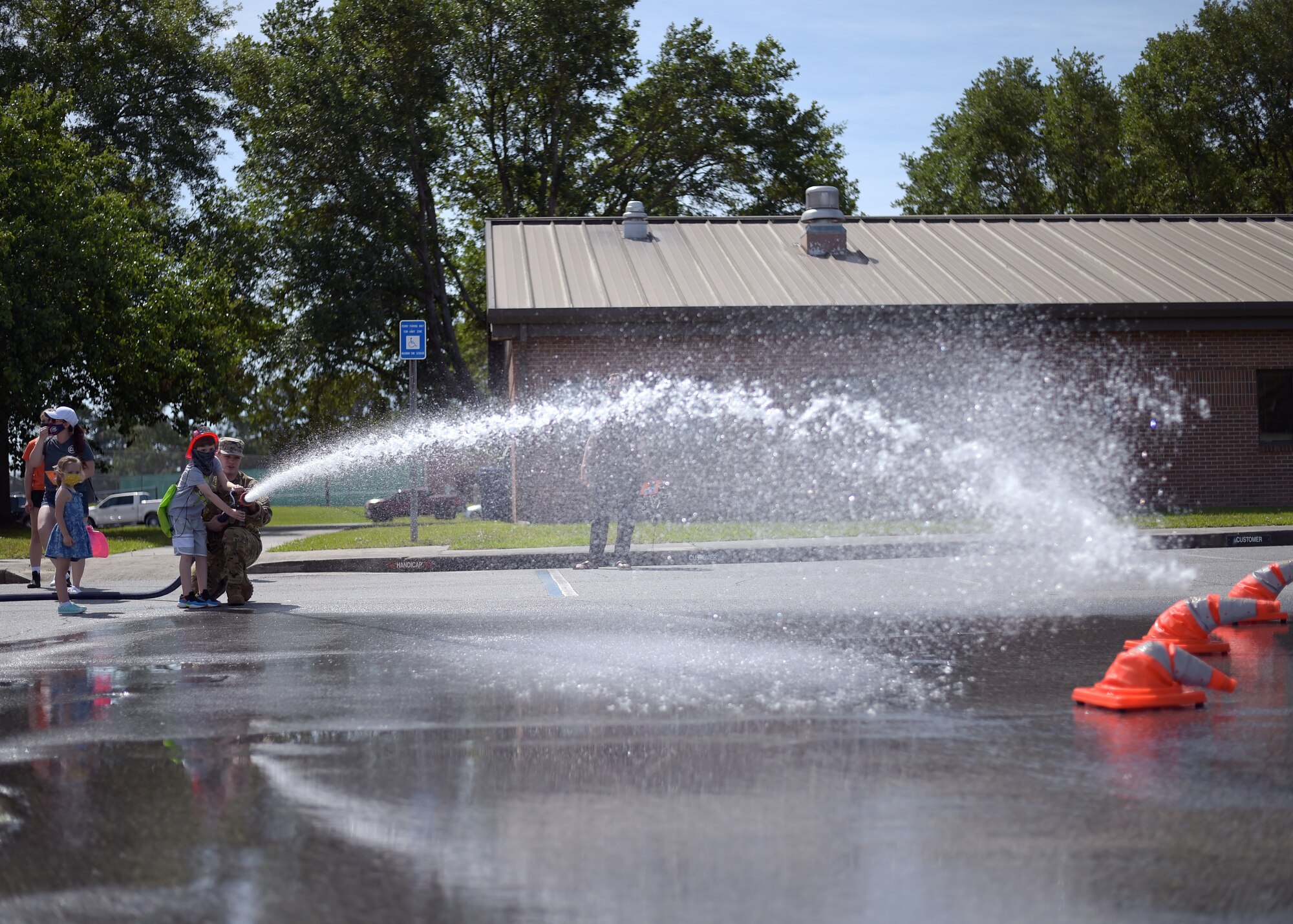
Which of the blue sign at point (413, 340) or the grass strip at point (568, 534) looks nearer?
the grass strip at point (568, 534)

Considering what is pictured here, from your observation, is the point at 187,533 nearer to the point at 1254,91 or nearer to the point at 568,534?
the point at 568,534

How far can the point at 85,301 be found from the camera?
3117 centimetres

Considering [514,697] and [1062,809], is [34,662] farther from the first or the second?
[1062,809]

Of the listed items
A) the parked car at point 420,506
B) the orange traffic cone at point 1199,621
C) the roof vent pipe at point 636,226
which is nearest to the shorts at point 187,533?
the orange traffic cone at point 1199,621

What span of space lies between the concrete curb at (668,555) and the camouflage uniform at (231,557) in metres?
3.91

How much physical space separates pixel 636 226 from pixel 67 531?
16.4 metres

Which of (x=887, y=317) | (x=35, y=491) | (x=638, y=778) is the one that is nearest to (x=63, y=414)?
(x=35, y=491)

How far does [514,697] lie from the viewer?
659 centimetres

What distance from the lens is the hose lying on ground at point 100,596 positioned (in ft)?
39.2

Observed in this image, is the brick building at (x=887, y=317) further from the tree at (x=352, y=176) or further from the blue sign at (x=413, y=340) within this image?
the tree at (x=352, y=176)

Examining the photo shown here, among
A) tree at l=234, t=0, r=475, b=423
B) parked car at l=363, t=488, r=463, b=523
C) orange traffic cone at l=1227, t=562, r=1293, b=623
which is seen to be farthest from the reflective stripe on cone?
tree at l=234, t=0, r=475, b=423

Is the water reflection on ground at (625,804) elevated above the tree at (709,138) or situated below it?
below

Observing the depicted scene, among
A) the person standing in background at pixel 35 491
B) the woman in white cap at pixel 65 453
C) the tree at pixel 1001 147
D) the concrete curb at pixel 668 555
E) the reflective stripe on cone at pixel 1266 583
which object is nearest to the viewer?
the reflective stripe on cone at pixel 1266 583

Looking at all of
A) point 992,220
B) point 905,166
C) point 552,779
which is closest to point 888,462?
point 992,220
